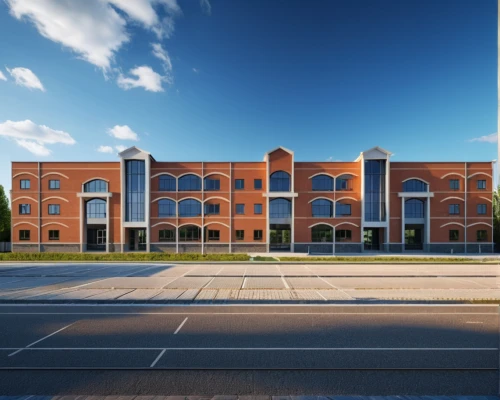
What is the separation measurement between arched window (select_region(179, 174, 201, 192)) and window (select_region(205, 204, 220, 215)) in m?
3.07

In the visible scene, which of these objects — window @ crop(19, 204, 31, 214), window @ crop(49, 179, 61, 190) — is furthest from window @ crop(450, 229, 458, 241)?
window @ crop(19, 204, 31, 214)

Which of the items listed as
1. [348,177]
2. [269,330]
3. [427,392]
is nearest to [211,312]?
[269,330]

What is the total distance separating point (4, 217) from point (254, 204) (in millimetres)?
45307

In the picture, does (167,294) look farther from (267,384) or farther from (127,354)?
(267,384)

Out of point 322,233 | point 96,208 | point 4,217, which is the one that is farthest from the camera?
point 4,217

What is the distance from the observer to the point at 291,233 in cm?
3778

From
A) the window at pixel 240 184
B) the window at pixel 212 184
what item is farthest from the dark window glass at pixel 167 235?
the window at pixel 240 184

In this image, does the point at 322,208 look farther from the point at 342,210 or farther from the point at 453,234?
the point at 453,234

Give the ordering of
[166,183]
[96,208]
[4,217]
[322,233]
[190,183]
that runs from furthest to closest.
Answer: [4,217] < [190,183] < [166,183] < [96,208] < [322,233]

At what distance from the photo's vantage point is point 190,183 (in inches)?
1545

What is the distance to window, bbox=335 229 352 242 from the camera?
3784cm

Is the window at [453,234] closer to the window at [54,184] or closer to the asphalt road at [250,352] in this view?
the asphalt road at [250,352]

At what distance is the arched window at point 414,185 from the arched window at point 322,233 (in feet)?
42.5

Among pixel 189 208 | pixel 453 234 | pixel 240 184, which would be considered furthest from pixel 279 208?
pixel 453 234
